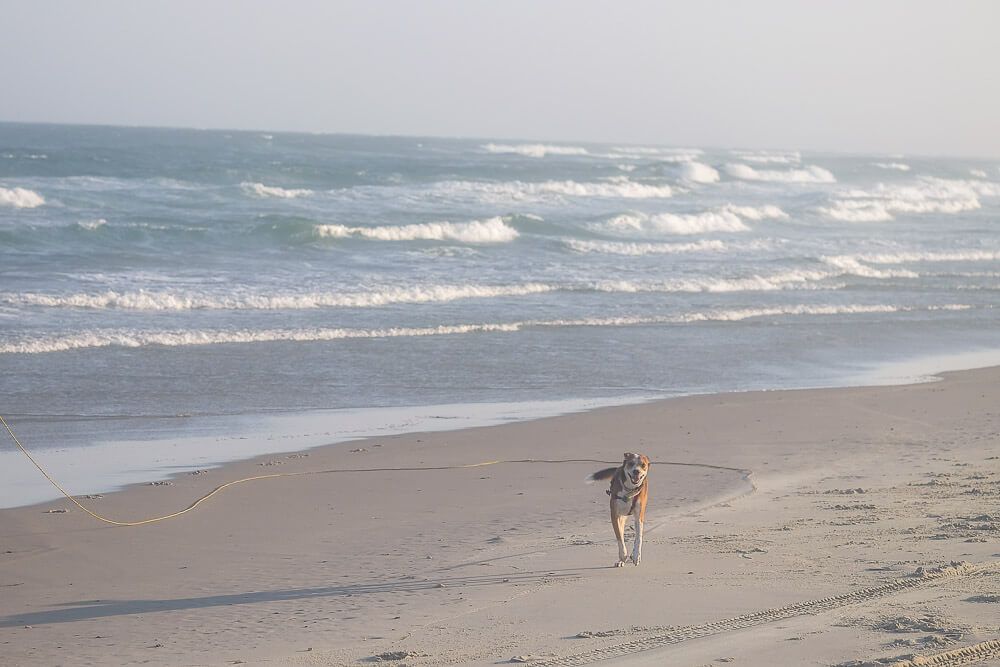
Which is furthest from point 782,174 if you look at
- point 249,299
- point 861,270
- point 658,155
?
point 249,299

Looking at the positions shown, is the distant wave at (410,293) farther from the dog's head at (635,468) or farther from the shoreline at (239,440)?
the dog's head at (635,468)

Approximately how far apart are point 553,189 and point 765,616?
44149mm

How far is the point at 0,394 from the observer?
39.4 feet

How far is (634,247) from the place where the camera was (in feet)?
95.3

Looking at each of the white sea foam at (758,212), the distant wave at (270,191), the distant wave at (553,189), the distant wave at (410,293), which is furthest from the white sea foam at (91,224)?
the white sea foam at (758,212)

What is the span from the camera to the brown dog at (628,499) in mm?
6723

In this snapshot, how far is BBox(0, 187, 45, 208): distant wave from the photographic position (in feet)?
107

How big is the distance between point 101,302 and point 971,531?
14135 mm

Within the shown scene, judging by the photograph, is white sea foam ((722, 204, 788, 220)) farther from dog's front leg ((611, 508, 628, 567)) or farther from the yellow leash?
dog's front leg ((611, 508, 628, 567))

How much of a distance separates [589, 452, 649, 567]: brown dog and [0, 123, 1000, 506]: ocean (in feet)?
13.9

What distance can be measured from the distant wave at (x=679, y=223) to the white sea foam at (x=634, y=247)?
3.66 m

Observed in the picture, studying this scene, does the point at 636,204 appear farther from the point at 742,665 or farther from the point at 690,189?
the point at 742,665

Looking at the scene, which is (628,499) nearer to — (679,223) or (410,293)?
(410,293)

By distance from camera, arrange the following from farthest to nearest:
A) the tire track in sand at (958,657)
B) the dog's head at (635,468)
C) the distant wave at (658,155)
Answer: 1. the distant wave at (658,155)
2. the dog's head at (635,468)
3. the tire track in sand at (958,657)
